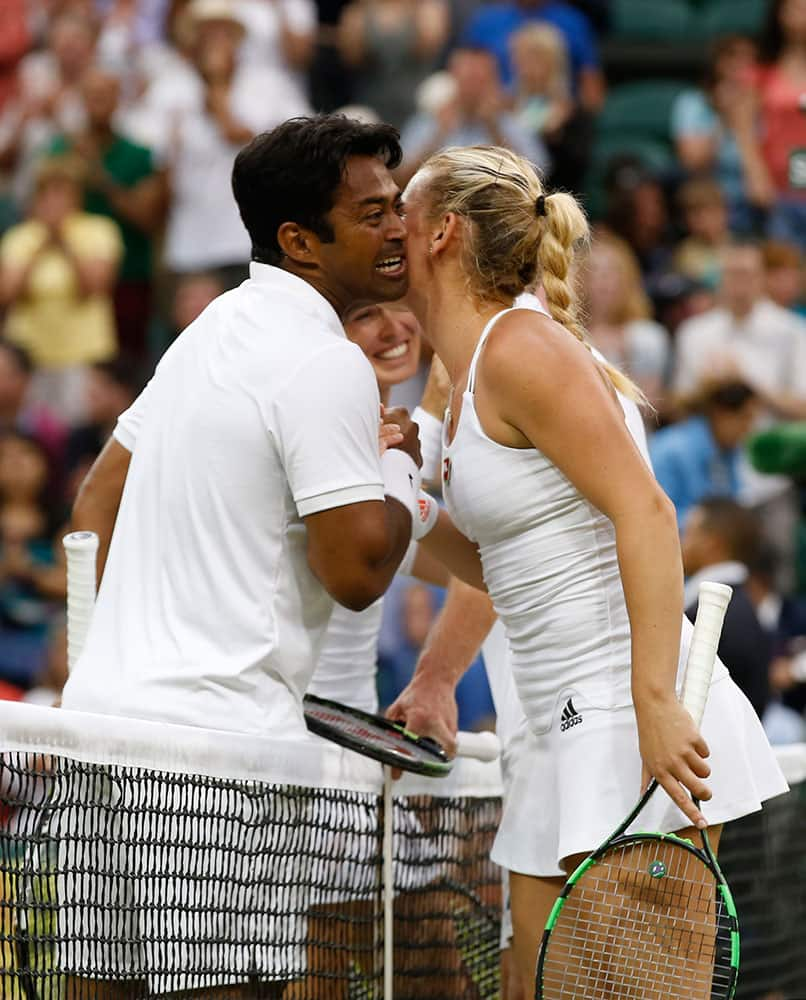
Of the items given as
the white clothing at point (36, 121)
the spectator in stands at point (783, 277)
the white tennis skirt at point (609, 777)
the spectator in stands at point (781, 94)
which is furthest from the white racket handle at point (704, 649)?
the white clothing at point (36, 121)

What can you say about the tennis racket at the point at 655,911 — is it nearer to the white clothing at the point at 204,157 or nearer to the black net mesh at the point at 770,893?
the black net mesh at the point at 770,893

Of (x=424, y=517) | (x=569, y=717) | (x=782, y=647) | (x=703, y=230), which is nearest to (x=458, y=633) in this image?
(x=424, y=517)

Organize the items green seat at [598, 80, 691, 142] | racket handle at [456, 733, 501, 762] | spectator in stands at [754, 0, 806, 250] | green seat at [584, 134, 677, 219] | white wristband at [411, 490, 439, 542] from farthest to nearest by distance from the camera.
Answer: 1. green seat at [598, 80, 691, 142]
2. green seat at [584, 134, 677, 219]
3. spectator in stands at [754, 0, 806, 250]
4. racket handle at [456, 733, 501, 762]
5. white wristband at [411, 490, 439, 542]

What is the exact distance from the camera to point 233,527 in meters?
2.93

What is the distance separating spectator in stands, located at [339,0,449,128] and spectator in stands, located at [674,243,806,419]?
2.85m

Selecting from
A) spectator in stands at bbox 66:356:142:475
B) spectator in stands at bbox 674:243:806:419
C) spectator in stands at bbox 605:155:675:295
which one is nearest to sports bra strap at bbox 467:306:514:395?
spectator in stands at bbox 674:243:806:419

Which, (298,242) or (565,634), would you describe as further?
(298,242)

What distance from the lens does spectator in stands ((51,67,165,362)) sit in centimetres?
984

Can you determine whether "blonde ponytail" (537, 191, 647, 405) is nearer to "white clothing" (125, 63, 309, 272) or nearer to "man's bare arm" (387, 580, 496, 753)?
"man's bare arm" (387, 580, 496, 753)

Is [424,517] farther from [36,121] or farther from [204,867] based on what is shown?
[36,121]

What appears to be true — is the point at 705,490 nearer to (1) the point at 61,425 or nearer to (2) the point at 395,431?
(1) the point at 61,425

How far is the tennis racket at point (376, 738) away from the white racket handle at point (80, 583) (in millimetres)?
444

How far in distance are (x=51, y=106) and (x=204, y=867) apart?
333 inches

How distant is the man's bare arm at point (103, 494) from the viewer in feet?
11.3
